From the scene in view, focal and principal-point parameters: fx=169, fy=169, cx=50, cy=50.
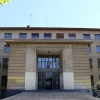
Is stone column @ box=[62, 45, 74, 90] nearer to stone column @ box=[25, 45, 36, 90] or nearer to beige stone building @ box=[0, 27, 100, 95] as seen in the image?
beige stone building @ box=[0, 27, 100, 95]

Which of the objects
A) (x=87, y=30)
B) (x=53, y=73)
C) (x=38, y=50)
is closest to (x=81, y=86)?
(x=53, y=73)

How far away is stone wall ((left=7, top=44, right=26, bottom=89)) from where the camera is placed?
2341 centimetres

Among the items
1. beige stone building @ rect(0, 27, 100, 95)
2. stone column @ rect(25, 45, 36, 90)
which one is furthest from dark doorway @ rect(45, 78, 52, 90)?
stone column @ rect(25, 45, 36, 90)

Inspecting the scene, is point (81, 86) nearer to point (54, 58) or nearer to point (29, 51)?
point (54, 58)

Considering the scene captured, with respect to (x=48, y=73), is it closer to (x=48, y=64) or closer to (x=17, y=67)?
(x=48, y=64)

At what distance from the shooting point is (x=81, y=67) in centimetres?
2433

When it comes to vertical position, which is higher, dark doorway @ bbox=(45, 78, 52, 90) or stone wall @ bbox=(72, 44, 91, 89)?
stone wall @ bbox=(72, 44, 91, 89)

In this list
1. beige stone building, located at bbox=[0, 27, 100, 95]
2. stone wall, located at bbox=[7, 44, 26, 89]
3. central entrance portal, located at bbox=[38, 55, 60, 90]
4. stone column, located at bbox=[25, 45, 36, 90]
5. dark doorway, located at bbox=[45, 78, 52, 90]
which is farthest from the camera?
dark doorway, located at bbox=[45, 78, 52, 90]

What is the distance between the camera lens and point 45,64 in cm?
2766

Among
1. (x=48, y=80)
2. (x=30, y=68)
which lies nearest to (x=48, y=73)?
(x=48, y=80)

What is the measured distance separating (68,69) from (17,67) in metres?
7.26

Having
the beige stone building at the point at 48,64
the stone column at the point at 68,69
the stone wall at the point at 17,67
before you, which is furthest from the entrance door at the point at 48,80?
the stone wall at the point at 17,67

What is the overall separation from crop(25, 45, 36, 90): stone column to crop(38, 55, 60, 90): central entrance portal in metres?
3.32

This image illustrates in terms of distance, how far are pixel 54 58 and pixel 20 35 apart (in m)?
10.3
